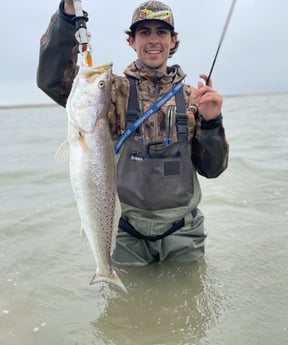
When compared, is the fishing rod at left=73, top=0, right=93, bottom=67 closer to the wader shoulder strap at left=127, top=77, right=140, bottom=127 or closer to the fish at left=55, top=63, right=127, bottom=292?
the fish at left=55, top=63, right=127, bottom=292

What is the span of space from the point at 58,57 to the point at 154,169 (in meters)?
1.30

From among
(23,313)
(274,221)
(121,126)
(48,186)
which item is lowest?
(48,186)

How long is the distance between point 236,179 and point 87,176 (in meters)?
6.39

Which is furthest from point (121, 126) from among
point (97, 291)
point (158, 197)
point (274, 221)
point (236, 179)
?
point (236, 179)

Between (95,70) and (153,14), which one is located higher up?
(153,14)

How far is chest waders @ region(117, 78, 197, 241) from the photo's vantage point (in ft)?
13.5

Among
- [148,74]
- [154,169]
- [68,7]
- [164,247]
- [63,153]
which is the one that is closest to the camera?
[63,153]

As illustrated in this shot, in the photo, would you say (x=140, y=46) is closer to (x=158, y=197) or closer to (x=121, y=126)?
(x=121, y=126)

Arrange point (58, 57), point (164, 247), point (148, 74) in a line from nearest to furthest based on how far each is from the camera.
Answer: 1. point (58, 57)
2. point (148, 74)
3. point (164, 247)

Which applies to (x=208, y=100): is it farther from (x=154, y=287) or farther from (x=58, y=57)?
(x=154, y=287)

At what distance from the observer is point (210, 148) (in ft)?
13.5

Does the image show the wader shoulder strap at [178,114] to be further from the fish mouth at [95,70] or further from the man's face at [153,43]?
the fish mouth at [95,70]

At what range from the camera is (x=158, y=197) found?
4199 millimetres

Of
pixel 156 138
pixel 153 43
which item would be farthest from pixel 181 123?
pixel 153 43
